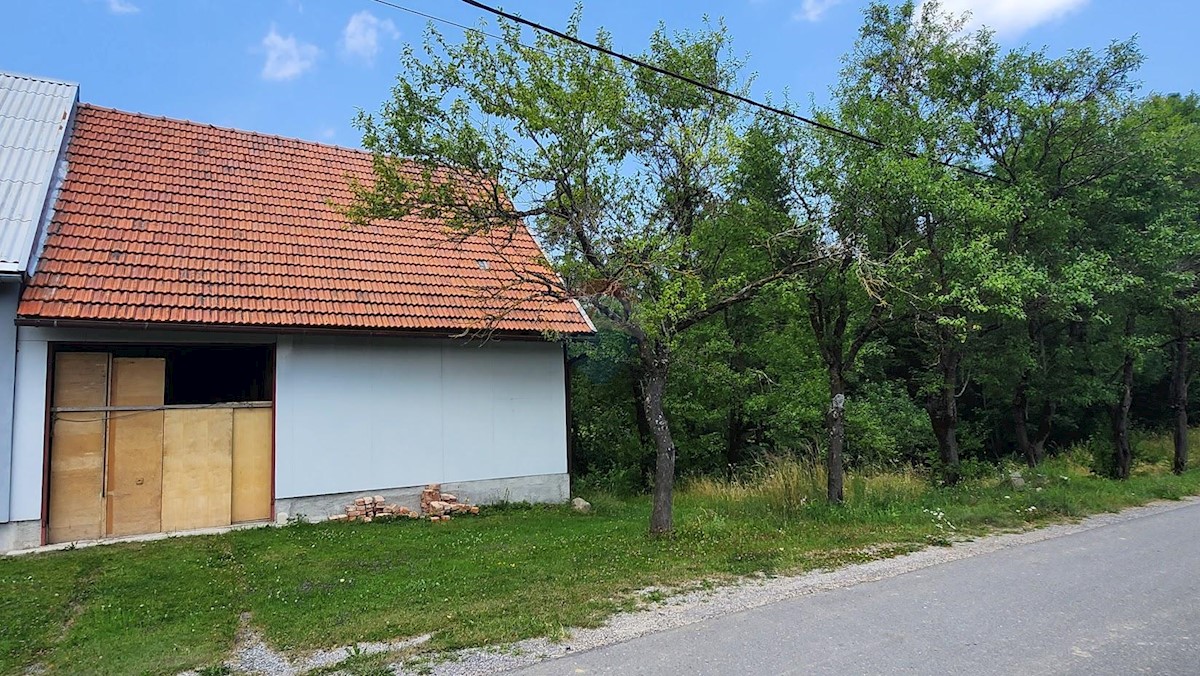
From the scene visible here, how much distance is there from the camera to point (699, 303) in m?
8.11

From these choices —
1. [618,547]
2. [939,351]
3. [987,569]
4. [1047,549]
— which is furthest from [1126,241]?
[618,547]

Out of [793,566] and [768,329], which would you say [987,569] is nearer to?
[793,566]

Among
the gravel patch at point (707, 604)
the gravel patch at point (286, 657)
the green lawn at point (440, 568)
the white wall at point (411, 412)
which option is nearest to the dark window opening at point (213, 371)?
the white wall at point (411, 412)

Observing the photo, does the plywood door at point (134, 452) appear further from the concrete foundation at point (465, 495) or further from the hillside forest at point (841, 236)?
the hillside forest at point (841, 236)

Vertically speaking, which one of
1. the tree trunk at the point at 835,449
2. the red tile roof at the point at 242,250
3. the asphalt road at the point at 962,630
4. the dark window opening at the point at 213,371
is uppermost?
the red tile roof at the point at 242,250

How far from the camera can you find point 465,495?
12.0m

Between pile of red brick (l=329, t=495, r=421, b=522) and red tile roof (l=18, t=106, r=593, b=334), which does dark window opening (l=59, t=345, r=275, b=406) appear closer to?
red tile roof (l=18, t=106, r=593, b=334)

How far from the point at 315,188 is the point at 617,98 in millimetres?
→ 7440

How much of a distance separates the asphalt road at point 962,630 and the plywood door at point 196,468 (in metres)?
7.65

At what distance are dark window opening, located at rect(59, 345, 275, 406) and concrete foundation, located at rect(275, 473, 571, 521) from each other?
5.67ft

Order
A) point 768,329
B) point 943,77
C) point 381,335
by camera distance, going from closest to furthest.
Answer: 1. point 381,335
2. point 943,77
3. point 768,329

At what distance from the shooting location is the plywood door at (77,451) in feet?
30.2

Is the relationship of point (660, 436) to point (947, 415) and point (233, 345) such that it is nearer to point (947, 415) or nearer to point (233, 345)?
point (233, 345)

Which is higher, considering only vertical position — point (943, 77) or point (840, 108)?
point (943, 77)
